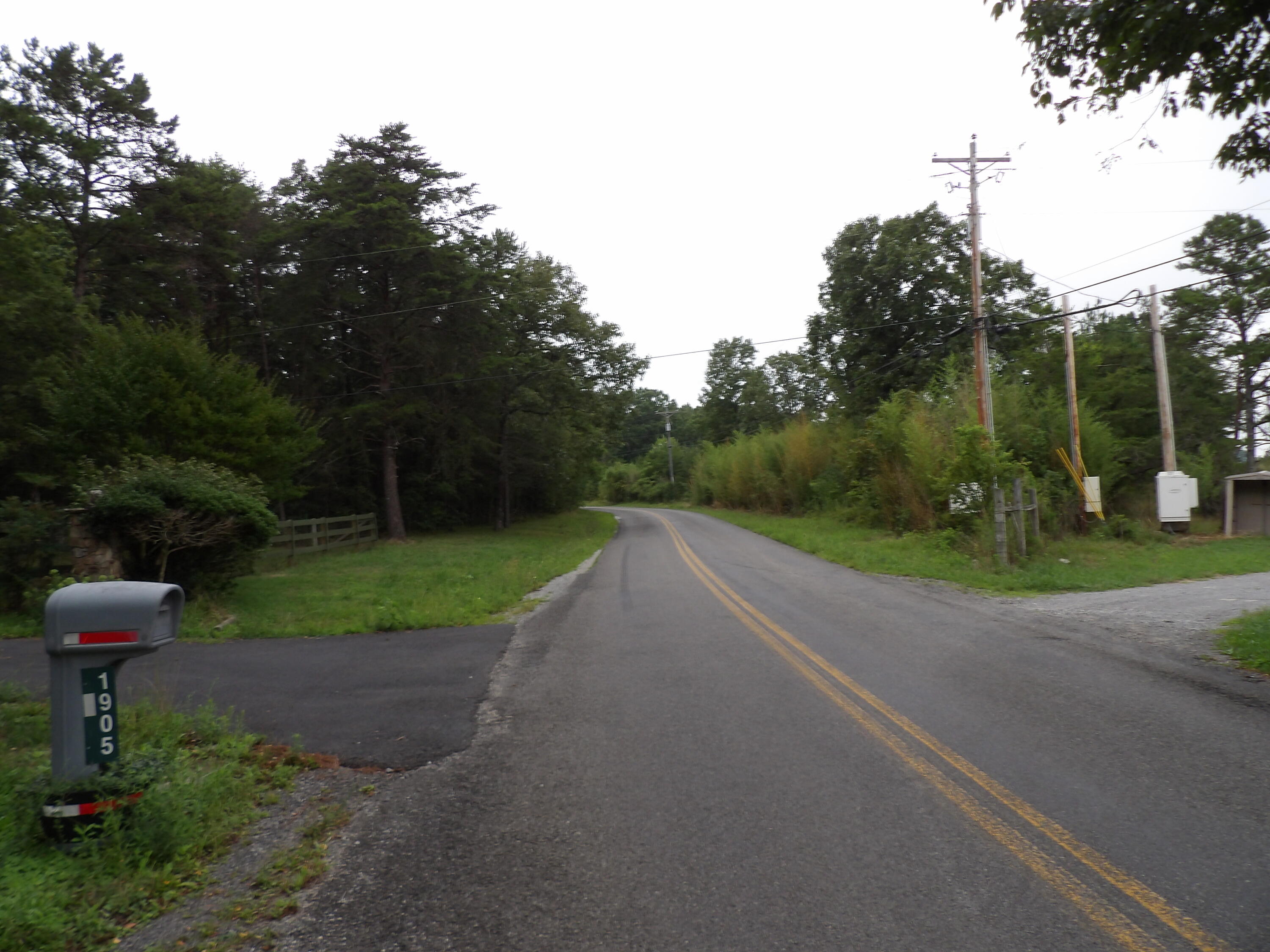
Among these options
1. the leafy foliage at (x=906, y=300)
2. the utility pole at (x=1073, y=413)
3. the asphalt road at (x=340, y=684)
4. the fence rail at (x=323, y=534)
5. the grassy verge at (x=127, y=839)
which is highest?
the leafy foliage at (x=906, y=300)

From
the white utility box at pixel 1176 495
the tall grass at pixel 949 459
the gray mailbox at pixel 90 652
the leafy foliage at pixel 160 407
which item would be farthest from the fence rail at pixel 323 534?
the white utility box at pixel 1176 495

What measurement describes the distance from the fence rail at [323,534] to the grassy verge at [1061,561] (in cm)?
1386

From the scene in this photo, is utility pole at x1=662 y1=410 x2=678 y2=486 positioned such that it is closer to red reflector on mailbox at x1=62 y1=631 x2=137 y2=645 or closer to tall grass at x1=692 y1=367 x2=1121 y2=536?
tall grass at x1=692 y1=367 x2=1121 y2=536

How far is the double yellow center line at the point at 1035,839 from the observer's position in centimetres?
341

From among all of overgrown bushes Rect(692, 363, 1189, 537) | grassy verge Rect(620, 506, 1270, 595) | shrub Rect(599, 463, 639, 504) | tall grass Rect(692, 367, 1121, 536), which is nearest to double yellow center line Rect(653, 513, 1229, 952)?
grassy verge Rect(620, 506, 1270, 595)

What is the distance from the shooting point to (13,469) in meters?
19.7

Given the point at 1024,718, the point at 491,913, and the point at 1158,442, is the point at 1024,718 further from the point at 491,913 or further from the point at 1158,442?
the point at 1158,442

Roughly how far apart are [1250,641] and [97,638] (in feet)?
31.9

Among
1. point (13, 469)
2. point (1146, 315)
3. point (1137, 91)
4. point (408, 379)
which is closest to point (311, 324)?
point (408, 379)

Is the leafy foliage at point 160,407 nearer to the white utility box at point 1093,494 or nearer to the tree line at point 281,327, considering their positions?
the tree line at point 281,327

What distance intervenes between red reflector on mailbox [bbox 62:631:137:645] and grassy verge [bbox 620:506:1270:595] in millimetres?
13400

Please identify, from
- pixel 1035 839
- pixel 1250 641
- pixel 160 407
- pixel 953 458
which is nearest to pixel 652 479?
pixel 953 458

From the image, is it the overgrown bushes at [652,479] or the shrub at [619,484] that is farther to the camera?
the shrub at [619,484]

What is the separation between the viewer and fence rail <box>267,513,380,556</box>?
22281 millimetres
